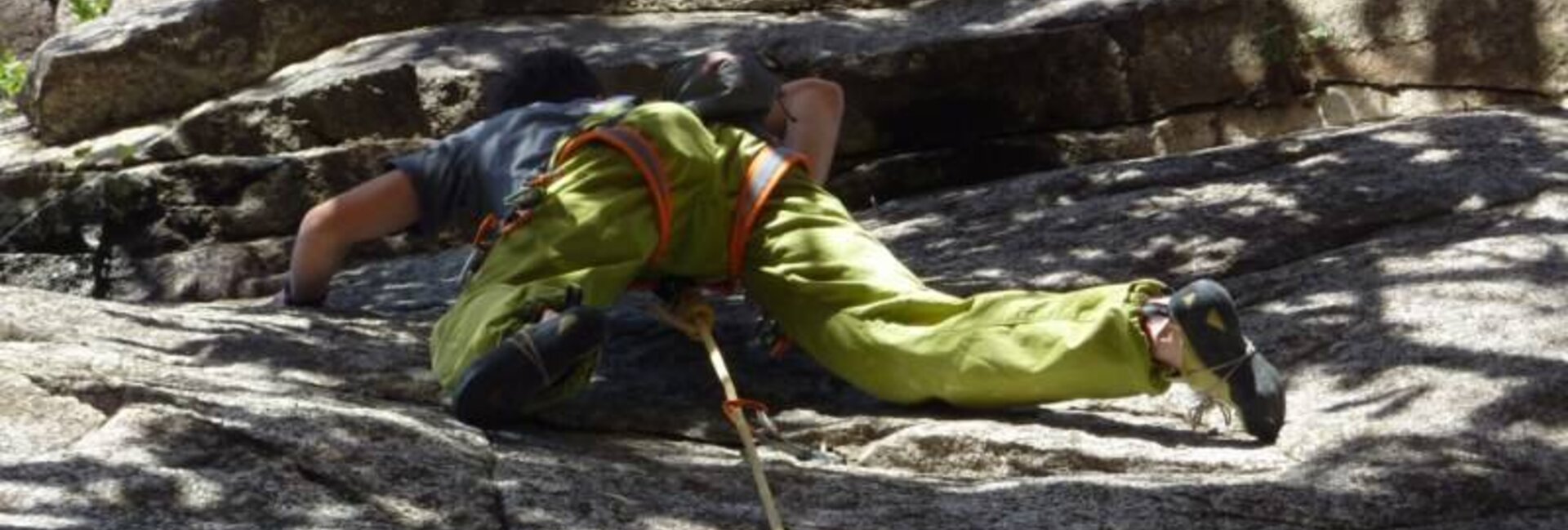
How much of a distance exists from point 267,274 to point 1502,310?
14.8 feet

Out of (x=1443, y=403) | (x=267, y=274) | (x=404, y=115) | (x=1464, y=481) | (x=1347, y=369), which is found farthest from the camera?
(x=404, y=115)

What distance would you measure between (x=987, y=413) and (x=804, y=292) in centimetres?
55

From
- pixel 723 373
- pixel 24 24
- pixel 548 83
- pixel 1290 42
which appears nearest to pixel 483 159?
pixel 548 83

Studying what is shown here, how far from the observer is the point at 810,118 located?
620 cm

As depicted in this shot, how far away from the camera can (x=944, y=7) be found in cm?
916

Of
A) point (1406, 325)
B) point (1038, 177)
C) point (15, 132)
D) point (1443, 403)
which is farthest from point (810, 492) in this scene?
point (15, 132)

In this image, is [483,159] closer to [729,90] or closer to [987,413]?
[729,90]

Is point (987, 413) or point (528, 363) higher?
point (528, 363)

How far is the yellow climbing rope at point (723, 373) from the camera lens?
4051 mm

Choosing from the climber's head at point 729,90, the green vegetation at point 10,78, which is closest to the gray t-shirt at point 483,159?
the climber's head at point 729,90

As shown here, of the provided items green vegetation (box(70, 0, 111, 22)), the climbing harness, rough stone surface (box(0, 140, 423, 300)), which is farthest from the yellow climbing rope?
green vegetation (box(70, 0, 111, 22))

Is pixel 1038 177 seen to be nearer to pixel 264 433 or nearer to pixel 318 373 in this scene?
pixel 318 373

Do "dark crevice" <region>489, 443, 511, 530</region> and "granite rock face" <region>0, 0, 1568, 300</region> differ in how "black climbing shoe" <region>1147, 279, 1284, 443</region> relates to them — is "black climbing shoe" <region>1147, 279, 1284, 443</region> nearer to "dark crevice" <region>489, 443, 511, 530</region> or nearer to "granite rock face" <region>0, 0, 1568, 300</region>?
"dark crevice" <region>489, 443, 511, 530</region>

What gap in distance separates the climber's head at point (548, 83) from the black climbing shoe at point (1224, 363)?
7.13 feet
